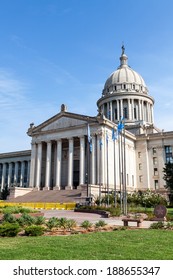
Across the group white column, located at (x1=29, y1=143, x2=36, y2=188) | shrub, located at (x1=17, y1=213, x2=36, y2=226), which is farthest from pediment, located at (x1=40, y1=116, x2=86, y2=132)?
shrub, located at (x1=17, y1=213, x2=36, y2=226)

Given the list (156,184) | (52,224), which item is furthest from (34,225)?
(156,184)

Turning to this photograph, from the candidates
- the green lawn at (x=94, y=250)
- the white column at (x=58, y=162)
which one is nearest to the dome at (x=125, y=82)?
the white column at (x=58, y=162)

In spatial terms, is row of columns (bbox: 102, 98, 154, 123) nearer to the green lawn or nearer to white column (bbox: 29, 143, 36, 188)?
white column (bbox: 29, 143, 36, 188)

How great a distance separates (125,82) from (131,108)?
10.5 meters

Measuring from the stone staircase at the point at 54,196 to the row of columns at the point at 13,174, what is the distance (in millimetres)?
24780

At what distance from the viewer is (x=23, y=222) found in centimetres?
2014

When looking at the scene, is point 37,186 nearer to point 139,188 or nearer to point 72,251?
point 139,188

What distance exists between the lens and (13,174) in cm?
9175

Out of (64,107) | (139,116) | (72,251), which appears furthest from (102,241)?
(139,116)

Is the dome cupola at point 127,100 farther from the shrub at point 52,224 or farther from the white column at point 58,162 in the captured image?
the shrub at point 52,224

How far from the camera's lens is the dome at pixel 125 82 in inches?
3585

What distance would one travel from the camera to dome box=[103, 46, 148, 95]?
3585 inches
